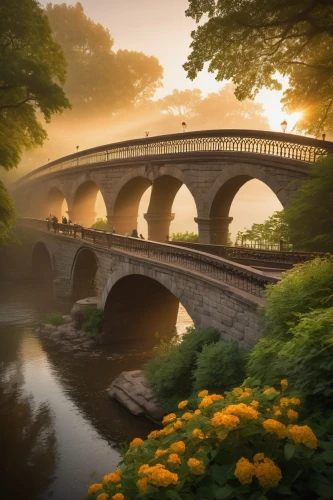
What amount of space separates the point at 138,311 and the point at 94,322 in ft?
7.20

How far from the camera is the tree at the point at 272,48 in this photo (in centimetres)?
1362

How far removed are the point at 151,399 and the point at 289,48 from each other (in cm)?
1198

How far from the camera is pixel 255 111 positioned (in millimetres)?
71625

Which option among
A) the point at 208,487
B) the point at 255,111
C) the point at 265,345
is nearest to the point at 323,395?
the point at 208,487

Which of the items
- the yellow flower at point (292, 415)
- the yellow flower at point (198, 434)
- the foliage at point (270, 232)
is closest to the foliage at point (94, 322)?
the foliage at point (270, 232)

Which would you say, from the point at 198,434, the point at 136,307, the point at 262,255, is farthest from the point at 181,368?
the point at 136,307

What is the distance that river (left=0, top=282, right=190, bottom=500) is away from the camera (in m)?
11.1

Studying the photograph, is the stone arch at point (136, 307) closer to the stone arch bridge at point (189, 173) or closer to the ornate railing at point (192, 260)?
the ornate railing at point (192, 260)

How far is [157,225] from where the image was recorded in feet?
83.1

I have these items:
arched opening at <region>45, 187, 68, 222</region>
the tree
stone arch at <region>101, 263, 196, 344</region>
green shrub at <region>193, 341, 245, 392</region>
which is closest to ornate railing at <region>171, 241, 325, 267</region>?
stone arch at <region>101, 263, 196, 344</region>

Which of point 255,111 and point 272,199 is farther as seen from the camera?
point 272,199

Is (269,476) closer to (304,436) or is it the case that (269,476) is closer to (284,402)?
(304,436)

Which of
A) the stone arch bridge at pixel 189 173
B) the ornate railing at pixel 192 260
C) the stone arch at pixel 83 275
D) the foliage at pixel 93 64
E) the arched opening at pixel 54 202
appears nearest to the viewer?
the ornate railing at pixel 192 260

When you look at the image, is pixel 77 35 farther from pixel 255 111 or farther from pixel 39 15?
pixel 39 15
